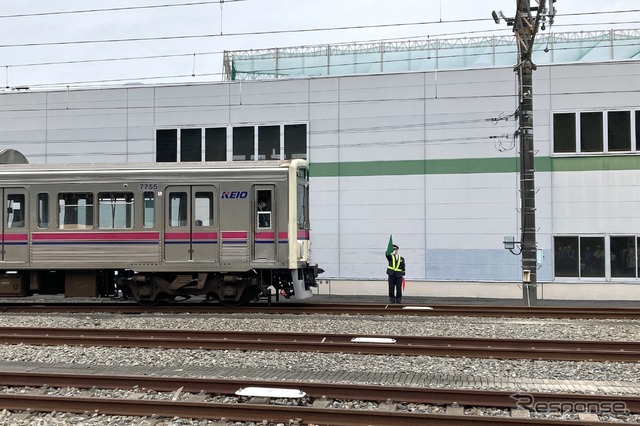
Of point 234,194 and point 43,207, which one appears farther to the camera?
point 43,207

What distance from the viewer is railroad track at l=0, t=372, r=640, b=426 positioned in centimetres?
609

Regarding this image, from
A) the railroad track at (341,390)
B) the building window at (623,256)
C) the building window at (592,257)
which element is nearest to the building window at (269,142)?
the building window at (592,257)

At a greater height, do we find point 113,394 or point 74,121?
point 74,121

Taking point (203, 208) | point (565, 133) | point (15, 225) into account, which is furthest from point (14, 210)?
point (565, 133)

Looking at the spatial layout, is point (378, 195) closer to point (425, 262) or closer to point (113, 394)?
point (425, 262)

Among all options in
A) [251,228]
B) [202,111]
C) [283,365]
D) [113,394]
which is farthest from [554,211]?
[113,394]

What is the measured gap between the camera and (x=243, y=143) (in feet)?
75.2

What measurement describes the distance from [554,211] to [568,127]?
2845 millimetres

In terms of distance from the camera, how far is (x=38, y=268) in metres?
14.8

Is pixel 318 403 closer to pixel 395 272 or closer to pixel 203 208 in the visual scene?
pixel 203 208

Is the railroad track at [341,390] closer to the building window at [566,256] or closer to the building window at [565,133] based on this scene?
the building window at [566,256]

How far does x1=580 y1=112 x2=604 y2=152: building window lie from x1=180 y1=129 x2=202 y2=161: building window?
13419 mm

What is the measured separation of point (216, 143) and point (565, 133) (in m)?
12.2

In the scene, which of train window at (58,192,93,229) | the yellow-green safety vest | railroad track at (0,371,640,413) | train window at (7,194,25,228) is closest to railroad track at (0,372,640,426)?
railroad track at (0,371,640,413)
